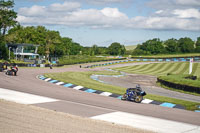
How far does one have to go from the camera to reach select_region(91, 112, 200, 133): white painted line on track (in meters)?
10.0

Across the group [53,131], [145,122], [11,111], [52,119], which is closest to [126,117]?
[145,122]

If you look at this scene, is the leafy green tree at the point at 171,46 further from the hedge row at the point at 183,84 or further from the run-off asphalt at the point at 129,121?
the run-off asphalt at the point at 129,121

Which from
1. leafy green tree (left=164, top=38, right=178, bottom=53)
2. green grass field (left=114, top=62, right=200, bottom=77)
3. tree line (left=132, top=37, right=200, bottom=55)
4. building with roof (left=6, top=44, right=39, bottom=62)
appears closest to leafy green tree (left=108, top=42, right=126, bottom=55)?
tree line (left=132, top=37, right=200, bottom=55)

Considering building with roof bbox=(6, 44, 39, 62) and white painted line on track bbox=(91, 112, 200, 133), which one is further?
building with roof bbox=(6, 44, 39, 62)

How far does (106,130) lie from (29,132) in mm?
2573

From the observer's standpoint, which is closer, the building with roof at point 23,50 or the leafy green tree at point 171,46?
the building with roof at point 23,50

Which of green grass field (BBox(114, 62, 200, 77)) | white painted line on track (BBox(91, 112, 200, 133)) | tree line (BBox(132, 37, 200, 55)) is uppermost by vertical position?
tree line (BBox(132, 37, 200, 55))

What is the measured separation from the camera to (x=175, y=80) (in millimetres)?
28250

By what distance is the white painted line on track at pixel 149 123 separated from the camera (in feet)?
32.8

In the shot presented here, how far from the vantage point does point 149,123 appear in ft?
35.1

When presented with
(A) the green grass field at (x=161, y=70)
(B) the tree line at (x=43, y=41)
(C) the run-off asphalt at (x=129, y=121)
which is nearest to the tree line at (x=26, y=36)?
(B) the tree line at (x=43, y=41)

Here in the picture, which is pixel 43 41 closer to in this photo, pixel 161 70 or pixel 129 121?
pixel 161 70

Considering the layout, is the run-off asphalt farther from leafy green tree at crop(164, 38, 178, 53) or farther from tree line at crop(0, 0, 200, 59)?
leafy green tree at crop(164, 38, 178, 53)

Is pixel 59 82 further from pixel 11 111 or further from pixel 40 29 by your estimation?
pixel 40 29
